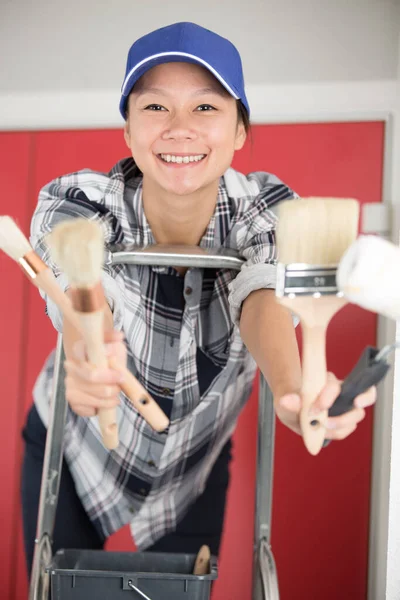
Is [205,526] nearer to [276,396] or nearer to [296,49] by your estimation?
[276,396]

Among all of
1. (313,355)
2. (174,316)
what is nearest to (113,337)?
(313,355)

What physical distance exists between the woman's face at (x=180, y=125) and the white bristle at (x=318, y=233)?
44cm

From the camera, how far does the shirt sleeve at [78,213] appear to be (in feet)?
3.45

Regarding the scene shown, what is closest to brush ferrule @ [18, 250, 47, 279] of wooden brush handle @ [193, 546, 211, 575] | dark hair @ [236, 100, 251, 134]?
dark hair @ [236, 100, 251, 134]

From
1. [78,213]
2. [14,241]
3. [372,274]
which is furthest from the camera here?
[78,213]

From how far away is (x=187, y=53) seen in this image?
1048 mm

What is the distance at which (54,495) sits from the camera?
1.26 m

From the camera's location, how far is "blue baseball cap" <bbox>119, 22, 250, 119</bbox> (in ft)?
3.45

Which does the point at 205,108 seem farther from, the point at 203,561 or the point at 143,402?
the point at 203,561

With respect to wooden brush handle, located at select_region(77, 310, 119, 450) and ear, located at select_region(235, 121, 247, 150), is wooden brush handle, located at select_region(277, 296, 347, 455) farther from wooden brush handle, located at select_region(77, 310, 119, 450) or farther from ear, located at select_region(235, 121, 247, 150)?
ear, located at select_region(235, 121, 247, 150)

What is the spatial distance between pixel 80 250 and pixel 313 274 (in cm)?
24

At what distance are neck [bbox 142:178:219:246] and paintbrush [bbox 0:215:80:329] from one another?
0.48 metres

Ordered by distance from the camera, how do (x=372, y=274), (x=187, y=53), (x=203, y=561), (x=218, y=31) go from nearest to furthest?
(x=372, y=274), (x=187, y=53), (x=203, y=561), (x=218, y=31)

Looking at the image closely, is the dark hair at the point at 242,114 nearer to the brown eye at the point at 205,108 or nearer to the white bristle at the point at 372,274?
the brown eye at the point at 205,108
